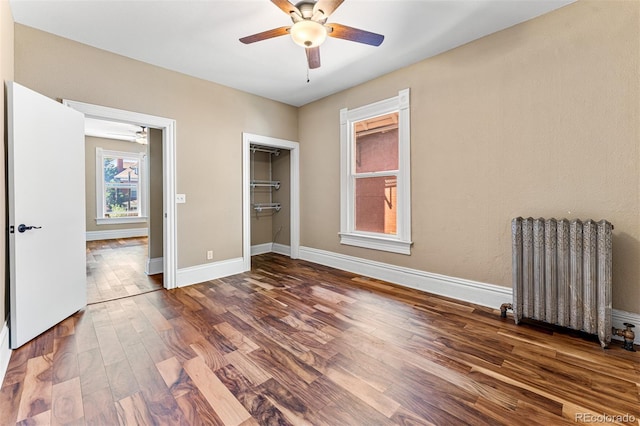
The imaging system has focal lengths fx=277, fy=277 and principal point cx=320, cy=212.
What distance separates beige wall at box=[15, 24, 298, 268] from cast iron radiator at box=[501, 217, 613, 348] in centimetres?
348

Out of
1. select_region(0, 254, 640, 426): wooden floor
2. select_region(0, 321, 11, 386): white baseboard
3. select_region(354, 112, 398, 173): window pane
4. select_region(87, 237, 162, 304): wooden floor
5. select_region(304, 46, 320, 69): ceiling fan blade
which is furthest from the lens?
select_region(354, 112, 398, 173): window pane

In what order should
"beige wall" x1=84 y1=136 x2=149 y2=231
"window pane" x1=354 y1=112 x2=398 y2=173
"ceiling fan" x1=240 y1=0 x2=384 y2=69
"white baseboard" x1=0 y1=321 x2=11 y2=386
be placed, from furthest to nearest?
1. "beige wall" x1=84 y1=136 x2=149 y2=231
2. "window pane" x1=354 y1=112 x2=398 y2=173
3. "ceiling fan" x1=240 y1=0 x2=384 y2=69
4. "white baseboard" x1=0 y1=321 x2=11 y2=386

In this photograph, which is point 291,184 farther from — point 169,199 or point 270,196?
point 169,199

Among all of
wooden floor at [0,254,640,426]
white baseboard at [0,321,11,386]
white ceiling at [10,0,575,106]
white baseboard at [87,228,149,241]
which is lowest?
wooden floor at [0,254,640,426]

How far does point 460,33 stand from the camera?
2.73 metres

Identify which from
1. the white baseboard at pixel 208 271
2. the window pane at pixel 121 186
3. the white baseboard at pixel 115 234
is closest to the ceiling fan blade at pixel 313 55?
the white baseboard at pixel 208 271

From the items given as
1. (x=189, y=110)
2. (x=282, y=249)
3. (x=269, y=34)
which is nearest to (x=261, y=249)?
(x=282, y=249)

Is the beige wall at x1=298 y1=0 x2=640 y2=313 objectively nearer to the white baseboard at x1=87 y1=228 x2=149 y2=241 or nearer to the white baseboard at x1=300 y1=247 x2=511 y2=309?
the white baseboard at x1=300 y1=247 x2=511 y2=309

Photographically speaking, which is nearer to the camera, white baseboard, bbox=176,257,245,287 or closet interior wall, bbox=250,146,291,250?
white baseboard, bbox=176,257,245,287

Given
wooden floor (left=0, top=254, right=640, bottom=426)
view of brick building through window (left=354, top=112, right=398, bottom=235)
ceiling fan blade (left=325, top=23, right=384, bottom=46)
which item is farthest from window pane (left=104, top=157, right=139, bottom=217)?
ceiling fan blade (left=325, top=23, right=384, bottom=46)

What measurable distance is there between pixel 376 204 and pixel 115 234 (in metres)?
7.24

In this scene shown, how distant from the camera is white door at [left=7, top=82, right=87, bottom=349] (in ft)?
6.86

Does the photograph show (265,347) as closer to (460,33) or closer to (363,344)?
(363,344)

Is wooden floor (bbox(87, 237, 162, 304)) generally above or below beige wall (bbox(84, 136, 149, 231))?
below
